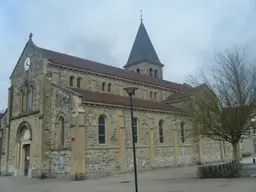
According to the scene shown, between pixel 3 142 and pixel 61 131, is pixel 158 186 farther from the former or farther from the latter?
pixel 3 142

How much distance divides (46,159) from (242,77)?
60.0ft

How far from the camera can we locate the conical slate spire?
53.9 m

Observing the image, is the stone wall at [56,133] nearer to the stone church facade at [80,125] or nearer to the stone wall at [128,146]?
the stone church facade at [80,125]

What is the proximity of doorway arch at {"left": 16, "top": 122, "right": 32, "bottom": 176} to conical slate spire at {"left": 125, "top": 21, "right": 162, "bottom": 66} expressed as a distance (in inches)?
1132

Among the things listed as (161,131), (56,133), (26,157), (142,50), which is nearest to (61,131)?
(56,133)

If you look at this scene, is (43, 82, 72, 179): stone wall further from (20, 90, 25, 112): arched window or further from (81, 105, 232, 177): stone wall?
(20, 90, 25, 112): arched window

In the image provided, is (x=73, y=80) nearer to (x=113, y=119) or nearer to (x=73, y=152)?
(x=113, y=119)

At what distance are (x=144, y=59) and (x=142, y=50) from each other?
2800 millimetres

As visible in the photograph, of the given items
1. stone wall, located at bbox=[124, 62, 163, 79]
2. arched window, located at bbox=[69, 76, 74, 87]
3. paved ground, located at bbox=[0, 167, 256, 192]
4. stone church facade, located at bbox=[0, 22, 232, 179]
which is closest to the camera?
paved ground, located at bbox=[0, 167, 256, 192]

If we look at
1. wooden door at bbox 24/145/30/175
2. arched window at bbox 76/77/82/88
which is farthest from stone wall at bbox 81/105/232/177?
wooden door at bbox 24/145/30/175

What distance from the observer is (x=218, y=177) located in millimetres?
19562

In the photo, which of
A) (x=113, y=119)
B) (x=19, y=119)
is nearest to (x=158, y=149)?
(x=113, y=119)

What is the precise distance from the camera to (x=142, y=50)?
54656 mm

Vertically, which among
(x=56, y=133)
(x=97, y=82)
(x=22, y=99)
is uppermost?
(x=97, y=82)
